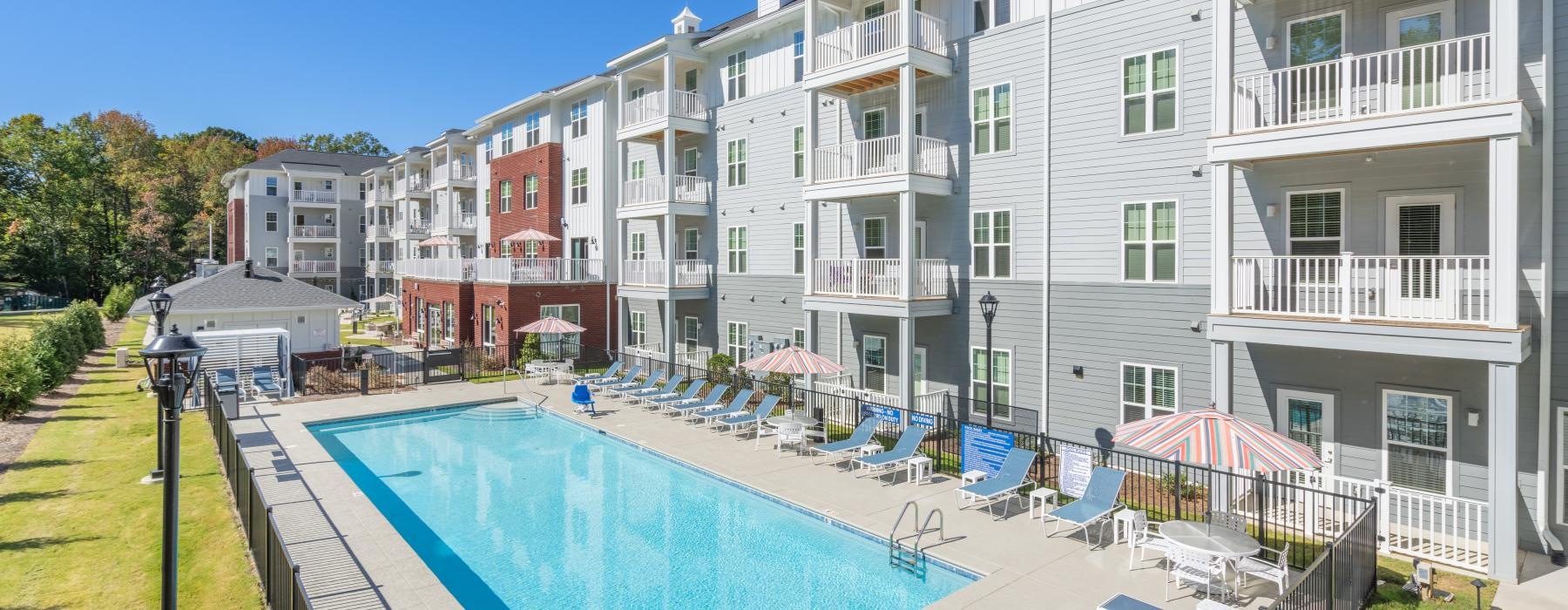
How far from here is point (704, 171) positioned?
86.2 ft

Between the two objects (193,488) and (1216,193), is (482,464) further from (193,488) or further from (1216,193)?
(1216,193)

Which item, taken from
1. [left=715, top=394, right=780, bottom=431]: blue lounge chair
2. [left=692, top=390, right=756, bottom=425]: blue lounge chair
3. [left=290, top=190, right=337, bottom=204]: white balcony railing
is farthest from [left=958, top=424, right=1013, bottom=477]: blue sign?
[left=290, top=190, right=337, bottom=204]: white balcony railing

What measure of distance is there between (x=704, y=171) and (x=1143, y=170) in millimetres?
15273

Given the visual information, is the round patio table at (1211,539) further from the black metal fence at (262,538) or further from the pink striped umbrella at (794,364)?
the black metal fence at (262,538)

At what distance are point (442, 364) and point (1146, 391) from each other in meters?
22.0

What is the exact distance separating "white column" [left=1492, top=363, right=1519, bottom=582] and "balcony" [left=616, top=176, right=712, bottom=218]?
2053cm

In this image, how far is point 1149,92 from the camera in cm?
1445

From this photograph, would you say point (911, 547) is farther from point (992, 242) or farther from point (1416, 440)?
point (992, 242)

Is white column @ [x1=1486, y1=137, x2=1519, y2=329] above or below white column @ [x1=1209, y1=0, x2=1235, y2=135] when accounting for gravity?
below

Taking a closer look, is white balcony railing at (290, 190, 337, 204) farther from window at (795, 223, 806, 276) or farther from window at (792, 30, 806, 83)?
window at (795, 223, 806, 276)

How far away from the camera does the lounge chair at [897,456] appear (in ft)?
46.0

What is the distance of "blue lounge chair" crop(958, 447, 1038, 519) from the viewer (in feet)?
39.3

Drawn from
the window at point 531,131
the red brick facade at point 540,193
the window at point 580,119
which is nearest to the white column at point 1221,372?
the window at point 580,119

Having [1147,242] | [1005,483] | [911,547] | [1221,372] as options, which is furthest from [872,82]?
[911,547]
